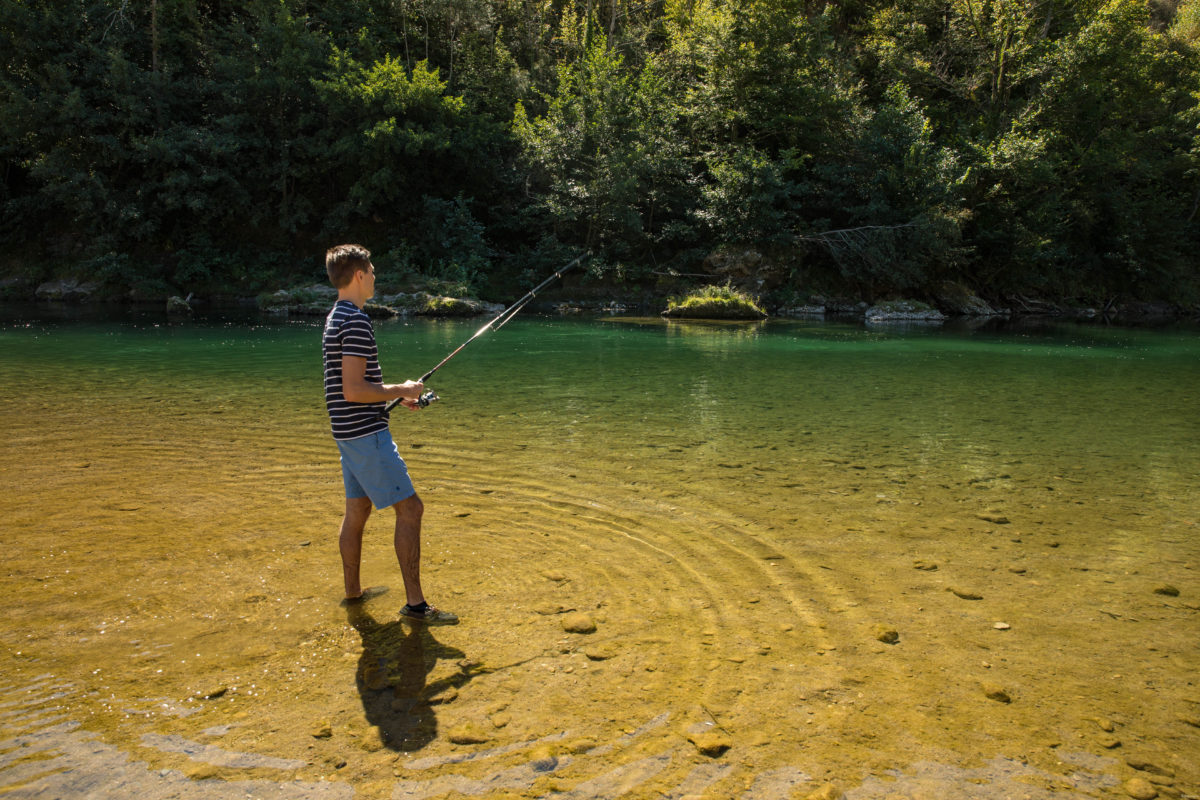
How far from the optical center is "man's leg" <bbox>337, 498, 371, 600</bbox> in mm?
3807

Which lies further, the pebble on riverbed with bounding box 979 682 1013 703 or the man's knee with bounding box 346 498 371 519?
the man's knee with bounding box 346 498 371 519

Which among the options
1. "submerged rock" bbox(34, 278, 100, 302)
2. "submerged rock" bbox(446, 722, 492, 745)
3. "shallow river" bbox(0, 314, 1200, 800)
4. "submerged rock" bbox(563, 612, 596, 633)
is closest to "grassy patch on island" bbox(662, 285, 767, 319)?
"shallow river" bbox(0, 314, 1200, 800)

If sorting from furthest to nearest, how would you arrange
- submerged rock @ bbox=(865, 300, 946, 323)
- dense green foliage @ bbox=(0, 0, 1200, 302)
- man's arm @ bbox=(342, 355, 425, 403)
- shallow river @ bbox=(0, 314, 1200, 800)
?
dense green foliage @ bbox=(0, 0, 1200, 302) → submerged rock @ bbox=(865, 300, 946, 323) → man's arm @ bbox=(342, 355, 425, 403) → shallow river @ bbox=(0, 314, 1200, 800)

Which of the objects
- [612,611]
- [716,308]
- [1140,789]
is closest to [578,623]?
[612,611]

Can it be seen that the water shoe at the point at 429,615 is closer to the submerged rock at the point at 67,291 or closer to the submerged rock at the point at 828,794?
the submerged rock at the point at 828,794

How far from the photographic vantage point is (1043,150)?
103 ft

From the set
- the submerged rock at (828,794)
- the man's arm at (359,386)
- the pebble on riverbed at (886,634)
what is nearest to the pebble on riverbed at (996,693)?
the pebble on riverbed at (886,634)

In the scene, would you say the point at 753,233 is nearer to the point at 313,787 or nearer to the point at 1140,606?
the point at 1140,606

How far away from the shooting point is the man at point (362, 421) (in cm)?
353

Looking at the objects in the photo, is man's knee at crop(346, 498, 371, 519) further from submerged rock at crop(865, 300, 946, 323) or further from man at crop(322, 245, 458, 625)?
submerged rock at crop(865, 300, 946, 323)

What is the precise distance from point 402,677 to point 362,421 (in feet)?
4.01

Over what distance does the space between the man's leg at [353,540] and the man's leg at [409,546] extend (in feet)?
0.72

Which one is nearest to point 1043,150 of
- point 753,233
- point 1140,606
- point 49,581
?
point 753,233

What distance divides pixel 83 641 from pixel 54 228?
124 feet
